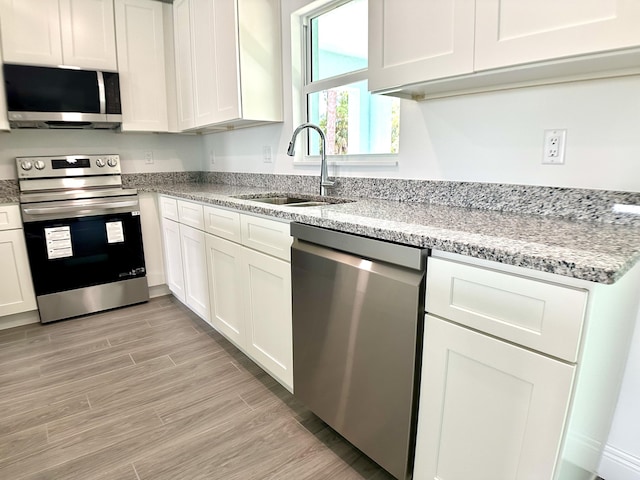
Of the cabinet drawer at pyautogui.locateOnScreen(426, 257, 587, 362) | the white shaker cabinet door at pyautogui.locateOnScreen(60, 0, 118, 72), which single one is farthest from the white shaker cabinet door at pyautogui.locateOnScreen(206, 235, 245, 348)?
the white shaker cabinet door at pyautogui.locateOnScreen(60, 0, 118, 72)

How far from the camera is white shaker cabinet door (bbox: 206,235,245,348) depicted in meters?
2.05

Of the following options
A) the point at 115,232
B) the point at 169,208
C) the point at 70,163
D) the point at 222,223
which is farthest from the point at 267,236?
the point at 70,163

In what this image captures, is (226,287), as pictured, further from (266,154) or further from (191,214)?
(266,154)

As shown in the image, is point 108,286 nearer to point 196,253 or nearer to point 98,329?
point 98,329

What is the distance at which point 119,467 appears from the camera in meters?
1.45

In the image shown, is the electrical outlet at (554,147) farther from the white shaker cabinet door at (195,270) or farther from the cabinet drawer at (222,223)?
the white shaker cabinet door at (195,270)

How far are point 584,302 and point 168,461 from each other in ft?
4.99

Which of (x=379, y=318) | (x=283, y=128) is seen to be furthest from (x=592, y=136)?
(x=283, y=128)

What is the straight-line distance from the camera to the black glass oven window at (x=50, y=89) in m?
2.47

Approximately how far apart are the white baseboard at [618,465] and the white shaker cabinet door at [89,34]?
11.9 ft

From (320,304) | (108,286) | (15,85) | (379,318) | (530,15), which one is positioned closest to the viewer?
(530,15)

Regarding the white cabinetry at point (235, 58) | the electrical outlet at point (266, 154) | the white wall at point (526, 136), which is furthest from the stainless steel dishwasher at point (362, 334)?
the electrical outlet at point (266, 154)

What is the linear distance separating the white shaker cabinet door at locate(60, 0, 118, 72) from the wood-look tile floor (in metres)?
1.96

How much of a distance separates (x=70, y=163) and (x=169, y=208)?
82 centimetres
